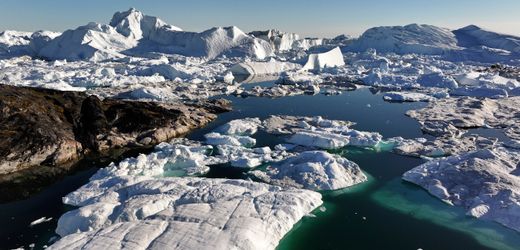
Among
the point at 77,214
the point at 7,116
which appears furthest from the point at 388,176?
the point at 7,116

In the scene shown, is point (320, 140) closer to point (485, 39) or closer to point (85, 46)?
point (85, 46)

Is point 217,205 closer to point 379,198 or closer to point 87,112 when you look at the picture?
point 379,198

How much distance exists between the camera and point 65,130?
70.4ft

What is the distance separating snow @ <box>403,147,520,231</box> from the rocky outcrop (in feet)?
46.9

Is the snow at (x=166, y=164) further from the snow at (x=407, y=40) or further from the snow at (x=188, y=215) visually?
the snow at (x=407, y=40)

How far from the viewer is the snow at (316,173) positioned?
1606cm

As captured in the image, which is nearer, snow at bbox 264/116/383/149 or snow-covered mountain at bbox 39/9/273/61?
snow at bbox 264/116/383/149

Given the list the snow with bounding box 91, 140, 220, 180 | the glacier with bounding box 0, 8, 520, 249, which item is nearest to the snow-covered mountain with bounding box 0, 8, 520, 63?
the glacier with bounding box 0, 8, 520, 249

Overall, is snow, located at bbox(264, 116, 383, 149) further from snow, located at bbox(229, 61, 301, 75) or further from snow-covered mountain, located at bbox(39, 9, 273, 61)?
snow-covered mountain, located at bbox(39, 9, 273, 61)

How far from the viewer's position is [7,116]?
21.0 metres

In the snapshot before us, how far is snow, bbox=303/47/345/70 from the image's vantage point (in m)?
63.4

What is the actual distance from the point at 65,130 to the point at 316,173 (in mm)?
13398

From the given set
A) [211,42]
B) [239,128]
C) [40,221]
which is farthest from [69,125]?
[211,42]

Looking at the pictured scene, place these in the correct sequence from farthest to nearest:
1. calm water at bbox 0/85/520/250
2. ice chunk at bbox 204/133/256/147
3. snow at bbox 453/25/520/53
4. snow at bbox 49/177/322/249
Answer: snow at bbox 453/25/520/53 < ice chunk at bbox 204/133/256/147 < calm water at bbox 0/85/520/250 < snow at bbox 49/177/322/249
